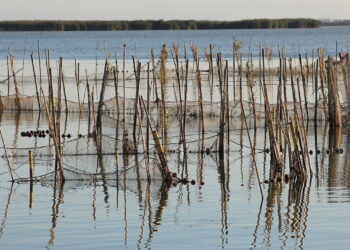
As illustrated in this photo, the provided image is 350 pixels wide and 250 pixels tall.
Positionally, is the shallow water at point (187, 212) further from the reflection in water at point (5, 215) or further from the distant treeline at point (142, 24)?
the distant treeline at point (142, 24)

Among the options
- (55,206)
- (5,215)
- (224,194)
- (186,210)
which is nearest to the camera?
(5,215)

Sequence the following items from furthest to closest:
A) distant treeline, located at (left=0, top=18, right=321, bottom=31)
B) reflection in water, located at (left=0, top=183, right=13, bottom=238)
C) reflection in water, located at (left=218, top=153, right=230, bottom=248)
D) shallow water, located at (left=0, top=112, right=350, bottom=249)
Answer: distant treeline, located at (left=0, top=18, right=321, bottom=31), reflection in water, located at (left=0, top=183, right=13, bottom=238), reflection in water, located at (left=218, top=153, right=230, bottom=248), shallow water, located at (left=0, top=112, right=350, bottom=249)

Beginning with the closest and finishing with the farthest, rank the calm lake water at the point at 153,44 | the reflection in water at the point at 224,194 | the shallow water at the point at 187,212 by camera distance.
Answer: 1. the shallow water at the point at 187,212
2. the reflection in water at the point at 224,194
3. the calm lake water at the point at 153,44

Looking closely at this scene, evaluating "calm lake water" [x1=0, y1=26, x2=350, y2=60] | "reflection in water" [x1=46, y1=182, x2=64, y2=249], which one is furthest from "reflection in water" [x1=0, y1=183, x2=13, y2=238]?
"calm lake water" [x1=0, y1=26, x2=350, y2=60]

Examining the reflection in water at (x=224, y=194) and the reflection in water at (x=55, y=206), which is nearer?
the reflection in water at (x=55, y=206)

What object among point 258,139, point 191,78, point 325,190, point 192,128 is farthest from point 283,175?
point 191,78

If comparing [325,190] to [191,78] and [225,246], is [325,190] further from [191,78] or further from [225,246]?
[191,78]

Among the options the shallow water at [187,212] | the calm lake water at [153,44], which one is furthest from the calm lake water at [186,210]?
the calm lake water at [153,44]

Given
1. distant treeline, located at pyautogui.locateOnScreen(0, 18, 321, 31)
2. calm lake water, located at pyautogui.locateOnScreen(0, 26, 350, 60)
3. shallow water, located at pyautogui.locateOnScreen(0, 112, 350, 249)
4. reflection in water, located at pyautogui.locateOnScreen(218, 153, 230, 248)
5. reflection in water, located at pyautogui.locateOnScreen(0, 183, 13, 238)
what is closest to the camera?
shallow water, located at pyautogui.locateOnScreen(0, 112, 350, 249)

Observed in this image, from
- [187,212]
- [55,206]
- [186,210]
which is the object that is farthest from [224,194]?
[55,206]

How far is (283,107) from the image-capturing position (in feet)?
40.7

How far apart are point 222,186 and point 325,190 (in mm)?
1304

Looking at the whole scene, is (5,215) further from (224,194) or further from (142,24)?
(142,24)

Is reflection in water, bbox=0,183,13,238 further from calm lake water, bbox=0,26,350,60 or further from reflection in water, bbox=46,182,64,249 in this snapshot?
calm lake water, bbox=0,26,350,60
